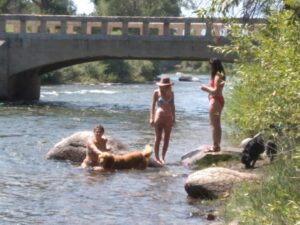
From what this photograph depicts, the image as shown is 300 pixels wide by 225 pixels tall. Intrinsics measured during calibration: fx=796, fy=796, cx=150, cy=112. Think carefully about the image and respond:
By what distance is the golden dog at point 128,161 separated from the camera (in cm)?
1366

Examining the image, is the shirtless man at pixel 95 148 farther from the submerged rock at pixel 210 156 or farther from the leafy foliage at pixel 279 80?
the leafy foliage at pixel 279 80

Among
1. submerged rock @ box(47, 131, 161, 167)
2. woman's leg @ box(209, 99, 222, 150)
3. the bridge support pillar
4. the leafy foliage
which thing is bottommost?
the bridge support pillar

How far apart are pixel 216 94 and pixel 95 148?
2.30m

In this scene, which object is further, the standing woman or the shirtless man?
the shirtless man

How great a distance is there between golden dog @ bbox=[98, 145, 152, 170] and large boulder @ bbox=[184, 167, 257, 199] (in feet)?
9.26

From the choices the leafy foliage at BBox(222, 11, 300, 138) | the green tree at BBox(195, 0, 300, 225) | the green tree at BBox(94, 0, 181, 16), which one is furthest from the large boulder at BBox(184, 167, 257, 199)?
the green tree at BBox(94, 0, 181, 16)

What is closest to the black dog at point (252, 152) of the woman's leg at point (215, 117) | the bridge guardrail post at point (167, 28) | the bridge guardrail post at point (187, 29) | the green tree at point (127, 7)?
the woman's leg at point (215, 117)

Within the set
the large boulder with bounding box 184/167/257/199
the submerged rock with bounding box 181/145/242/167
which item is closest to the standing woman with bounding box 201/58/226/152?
the submerged rock with bounding box 181/145/242/167

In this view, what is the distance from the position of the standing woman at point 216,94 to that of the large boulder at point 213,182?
9.31 ft

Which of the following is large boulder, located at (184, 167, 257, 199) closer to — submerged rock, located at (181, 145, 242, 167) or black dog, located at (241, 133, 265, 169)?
black dog, located at (241, 133, 265, 169)

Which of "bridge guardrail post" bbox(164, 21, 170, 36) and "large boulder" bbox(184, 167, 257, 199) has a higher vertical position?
"bridge guardrail post" bbox(164, 21, 170, 36)

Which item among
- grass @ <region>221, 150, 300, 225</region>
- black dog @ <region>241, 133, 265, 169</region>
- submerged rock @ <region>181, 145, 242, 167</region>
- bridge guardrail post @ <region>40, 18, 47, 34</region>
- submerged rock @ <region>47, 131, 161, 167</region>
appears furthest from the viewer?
bridge guardrail post @ <region>40, 18, 47, 34</region>

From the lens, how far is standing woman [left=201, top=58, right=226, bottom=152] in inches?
528

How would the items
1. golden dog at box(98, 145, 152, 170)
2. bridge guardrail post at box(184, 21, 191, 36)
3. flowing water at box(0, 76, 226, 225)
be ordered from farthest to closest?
bridge guardrail post at box(184, 21, 191, 36)
golden dog at box(98, 145, 152, 170)
flowing water at box(0, 76, 226, 225)
